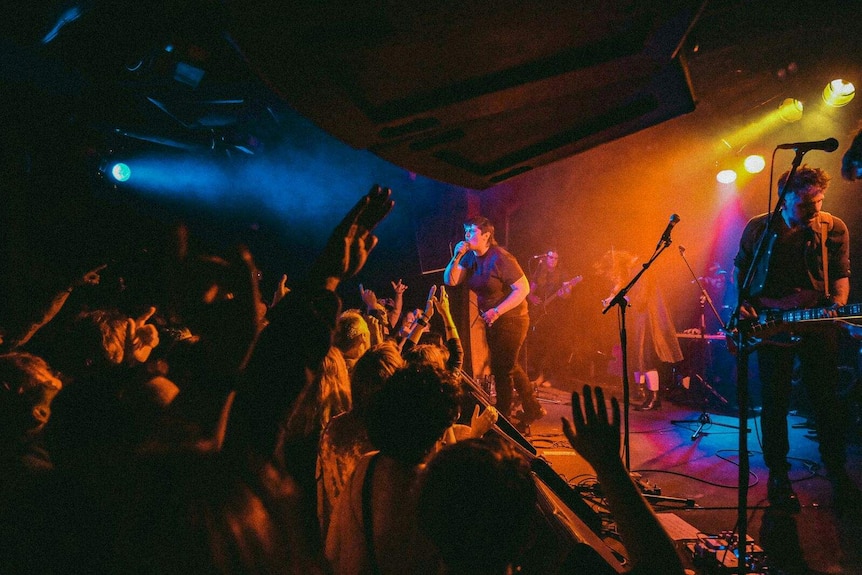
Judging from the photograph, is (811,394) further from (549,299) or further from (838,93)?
(549,299)

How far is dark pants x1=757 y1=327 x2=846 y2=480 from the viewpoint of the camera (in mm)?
3686

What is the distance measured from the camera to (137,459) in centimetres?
97

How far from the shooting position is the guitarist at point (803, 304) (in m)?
3.67

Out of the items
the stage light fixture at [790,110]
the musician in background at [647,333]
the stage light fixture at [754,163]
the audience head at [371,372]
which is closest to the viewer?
the audience head at [371,372]

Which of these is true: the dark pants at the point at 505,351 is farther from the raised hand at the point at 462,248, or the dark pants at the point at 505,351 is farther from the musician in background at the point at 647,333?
the musician in background at the point at 647,333

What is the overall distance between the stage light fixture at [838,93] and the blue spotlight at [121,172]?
1190 centimetres

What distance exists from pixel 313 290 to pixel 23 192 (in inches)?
248

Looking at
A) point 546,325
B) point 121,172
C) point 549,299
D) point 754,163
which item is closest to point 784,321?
point 549,299

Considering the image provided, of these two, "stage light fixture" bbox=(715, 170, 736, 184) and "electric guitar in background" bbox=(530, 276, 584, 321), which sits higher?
"stage light fixture" bbox=(715, 170, 736, 184)

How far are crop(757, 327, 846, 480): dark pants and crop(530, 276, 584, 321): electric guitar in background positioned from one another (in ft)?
21.3

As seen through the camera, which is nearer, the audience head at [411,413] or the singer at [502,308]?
the audience head at [411,413]

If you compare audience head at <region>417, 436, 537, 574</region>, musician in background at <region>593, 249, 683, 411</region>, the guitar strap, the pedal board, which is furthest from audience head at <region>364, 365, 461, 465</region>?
musician in background at <region>593, 249, 683, 411</region>

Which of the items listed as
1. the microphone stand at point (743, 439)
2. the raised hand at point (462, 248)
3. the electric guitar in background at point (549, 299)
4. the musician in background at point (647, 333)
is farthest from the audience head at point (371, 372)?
the electric guitar in background at point (549, 299)

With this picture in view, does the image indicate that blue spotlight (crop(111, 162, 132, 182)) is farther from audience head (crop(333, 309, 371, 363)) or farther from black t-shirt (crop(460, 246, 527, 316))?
audience head (crop(333, 309, 371, 363))
